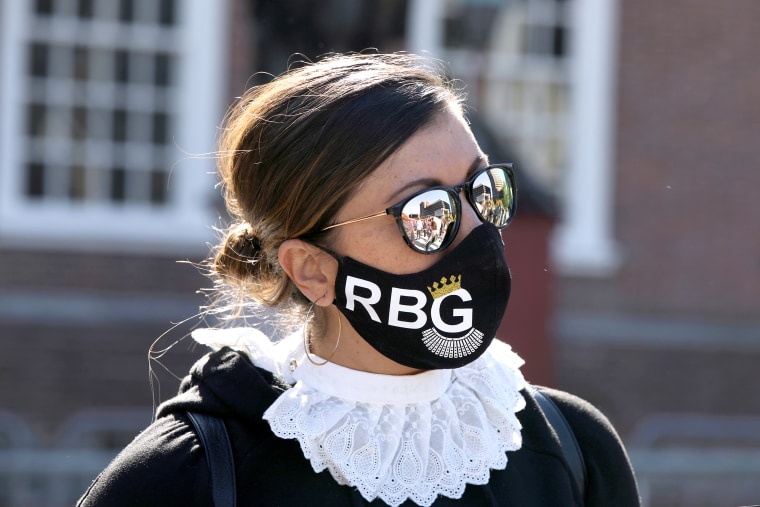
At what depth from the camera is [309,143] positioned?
220 cm

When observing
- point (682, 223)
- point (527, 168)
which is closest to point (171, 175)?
point (527, 168)

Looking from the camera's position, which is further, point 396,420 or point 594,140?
point 594,140

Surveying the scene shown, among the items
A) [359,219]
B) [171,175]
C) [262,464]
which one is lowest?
[262,464]

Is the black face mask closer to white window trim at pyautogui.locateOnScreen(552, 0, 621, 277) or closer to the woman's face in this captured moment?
the woman's face

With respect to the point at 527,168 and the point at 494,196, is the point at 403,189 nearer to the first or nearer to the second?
the point at 494,196

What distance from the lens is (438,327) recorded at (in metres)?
2.23

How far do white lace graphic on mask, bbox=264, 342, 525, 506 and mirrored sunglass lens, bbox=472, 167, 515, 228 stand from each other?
1.13 feet

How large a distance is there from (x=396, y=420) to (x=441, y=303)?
0.26 m

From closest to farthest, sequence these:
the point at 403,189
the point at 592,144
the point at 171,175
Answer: the point at 403,189 → the point at 171,175 → the point at 592,144

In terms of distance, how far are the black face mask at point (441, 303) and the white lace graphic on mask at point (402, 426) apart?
0.11 metres

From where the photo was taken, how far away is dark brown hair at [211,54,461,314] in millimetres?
2188

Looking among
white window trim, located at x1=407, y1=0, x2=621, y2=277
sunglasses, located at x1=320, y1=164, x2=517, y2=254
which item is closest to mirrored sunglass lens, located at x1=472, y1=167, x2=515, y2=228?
Result: sunglasses, located at x1=320, y1=164, x2=517, y2=254

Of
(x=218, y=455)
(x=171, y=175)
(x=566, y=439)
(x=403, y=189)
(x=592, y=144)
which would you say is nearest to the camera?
(x=218, y=455)

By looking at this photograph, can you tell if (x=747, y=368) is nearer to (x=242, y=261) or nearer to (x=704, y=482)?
(x=704, y=482)
